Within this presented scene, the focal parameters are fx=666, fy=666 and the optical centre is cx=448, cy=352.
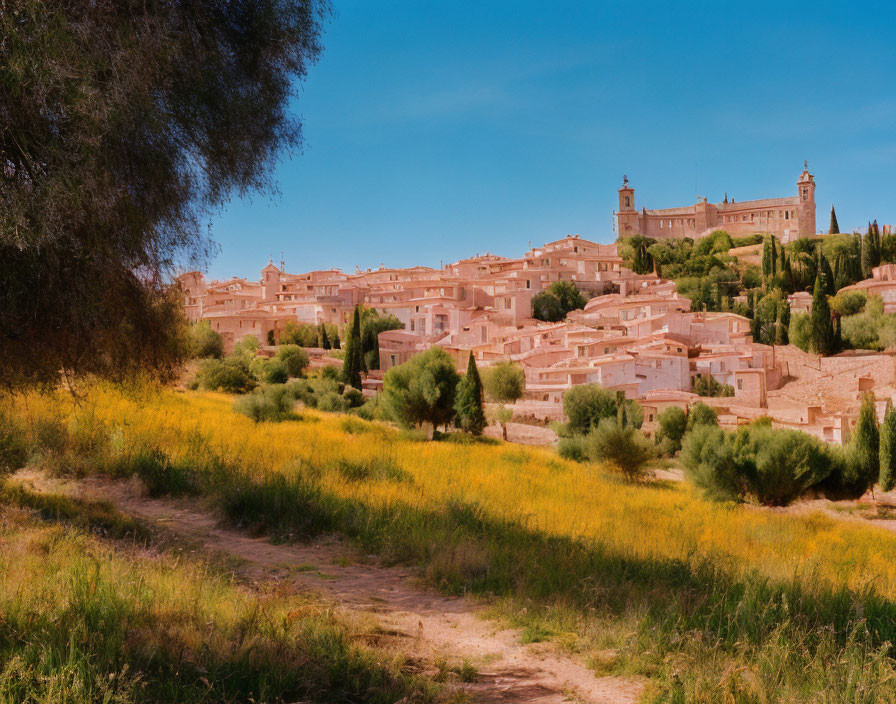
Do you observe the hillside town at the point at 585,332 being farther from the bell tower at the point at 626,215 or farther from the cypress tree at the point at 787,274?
the bell tower at the point at 626,215

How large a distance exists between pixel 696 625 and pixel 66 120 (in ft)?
15.2

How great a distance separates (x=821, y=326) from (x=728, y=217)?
182 ft

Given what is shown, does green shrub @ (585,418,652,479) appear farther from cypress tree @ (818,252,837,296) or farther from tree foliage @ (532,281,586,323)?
cypress tree @ (818,252,837,296)

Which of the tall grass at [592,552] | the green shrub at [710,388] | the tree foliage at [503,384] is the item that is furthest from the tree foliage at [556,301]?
the tall grass at [592,552]

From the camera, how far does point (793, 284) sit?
64062 millimetres

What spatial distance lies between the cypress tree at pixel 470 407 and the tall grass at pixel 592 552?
10.7 m

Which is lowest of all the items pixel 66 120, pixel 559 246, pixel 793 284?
pixel 66 120

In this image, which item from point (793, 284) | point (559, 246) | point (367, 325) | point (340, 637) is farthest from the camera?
point (559, 246)

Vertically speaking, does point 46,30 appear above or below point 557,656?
above

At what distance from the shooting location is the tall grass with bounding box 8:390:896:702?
10.9 ft

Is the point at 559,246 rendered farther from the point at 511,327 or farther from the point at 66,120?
the point at 66,120

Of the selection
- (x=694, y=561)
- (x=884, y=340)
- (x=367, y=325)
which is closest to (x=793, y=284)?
(x=884, y=340)

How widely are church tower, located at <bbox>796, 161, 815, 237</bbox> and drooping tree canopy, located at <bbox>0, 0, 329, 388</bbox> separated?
101509 millimetres

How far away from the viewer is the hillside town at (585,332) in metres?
38.4
